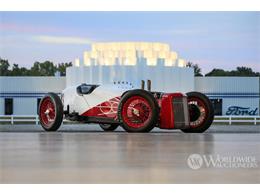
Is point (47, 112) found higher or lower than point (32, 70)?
A: lower

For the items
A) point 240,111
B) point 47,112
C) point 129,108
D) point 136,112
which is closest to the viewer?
point 136,112

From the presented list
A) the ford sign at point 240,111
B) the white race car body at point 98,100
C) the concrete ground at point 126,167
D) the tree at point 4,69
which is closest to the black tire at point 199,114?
the white race car body at point 98,100

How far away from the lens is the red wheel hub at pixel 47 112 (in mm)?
15289

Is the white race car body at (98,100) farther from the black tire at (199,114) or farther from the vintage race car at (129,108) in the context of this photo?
the black tire at (199,114)

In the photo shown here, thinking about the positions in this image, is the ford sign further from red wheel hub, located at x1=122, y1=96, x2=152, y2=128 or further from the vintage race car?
red wheel hub, located at x1=122, y1=96, x2=152, y2=128

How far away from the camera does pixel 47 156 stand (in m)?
6.66

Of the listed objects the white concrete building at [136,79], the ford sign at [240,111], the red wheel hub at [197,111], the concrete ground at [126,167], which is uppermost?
the white concrete building at [136,79]

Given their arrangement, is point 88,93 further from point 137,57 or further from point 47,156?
point 137,57

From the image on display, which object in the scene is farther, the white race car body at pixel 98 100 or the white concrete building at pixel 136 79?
the white concrete building at pixel 136 79

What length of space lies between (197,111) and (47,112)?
13.2 feet

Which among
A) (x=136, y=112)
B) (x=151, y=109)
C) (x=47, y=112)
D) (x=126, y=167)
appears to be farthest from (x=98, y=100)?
(x=126, y=167)

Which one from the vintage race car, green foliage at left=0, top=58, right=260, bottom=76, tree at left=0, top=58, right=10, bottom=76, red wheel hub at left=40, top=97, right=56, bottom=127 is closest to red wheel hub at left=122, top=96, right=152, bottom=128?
the vintage race car

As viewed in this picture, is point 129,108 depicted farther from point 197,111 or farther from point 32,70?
point 32,70

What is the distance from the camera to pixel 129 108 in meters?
13.3
